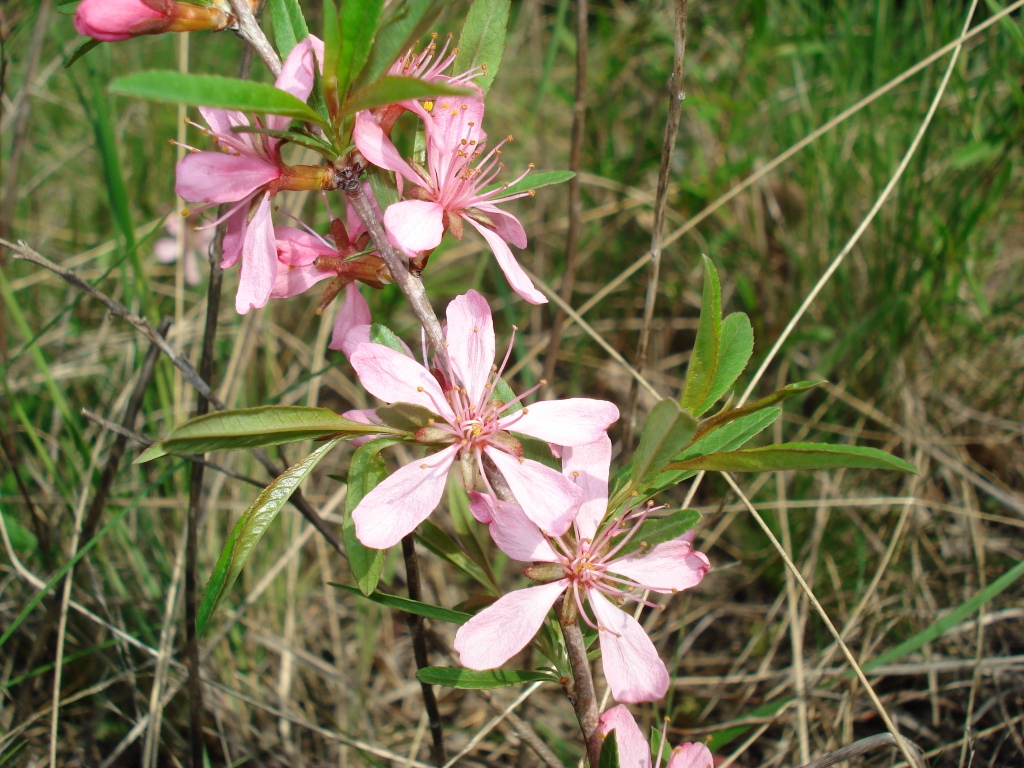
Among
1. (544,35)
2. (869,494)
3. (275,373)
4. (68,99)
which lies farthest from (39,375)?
(544,35)

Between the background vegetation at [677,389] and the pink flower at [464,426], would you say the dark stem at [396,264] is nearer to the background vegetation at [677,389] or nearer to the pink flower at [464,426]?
the pink flower at [464,426]

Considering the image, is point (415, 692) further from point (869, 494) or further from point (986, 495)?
point (986, 495)

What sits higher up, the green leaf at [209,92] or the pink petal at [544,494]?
the green leaf at [209,92]

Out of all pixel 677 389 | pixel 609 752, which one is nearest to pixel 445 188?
pixel 609 752

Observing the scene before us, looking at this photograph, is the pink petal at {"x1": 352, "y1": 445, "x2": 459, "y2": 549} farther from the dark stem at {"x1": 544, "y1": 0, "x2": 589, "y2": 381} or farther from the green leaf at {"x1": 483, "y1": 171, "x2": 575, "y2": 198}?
the dark stem at {"x1": 544, "y1": 0, "x2": 589, "y2": 381}

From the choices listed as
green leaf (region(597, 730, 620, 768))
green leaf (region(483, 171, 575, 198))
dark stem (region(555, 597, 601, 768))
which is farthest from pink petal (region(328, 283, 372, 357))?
green leaf (region(597, 730, 620, 768))

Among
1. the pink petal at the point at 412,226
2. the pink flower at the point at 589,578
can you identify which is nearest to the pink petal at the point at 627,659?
the pink flower at the point at 589,578
